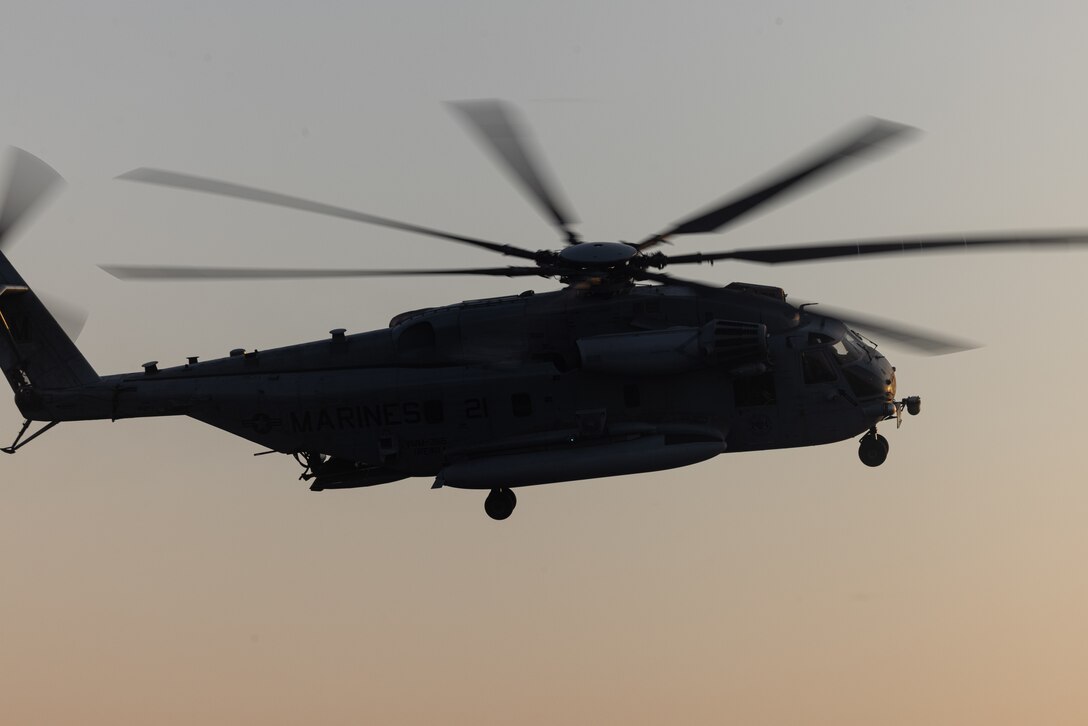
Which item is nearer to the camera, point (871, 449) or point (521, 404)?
point (521, 404)

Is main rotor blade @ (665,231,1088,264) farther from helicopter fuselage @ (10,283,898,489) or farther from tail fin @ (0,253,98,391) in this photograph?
tail fin @ (0,253,98,391)

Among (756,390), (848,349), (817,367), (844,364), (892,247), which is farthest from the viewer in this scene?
(848,349)

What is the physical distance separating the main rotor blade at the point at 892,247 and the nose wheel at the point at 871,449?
8226 mm

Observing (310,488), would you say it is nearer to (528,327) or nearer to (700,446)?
(528,327)

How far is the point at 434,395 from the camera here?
37.2 meters

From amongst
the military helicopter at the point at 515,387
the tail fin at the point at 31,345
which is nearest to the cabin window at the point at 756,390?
the military helicopter at the point at 515,387

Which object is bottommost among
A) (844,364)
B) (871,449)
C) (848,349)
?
(871,449)

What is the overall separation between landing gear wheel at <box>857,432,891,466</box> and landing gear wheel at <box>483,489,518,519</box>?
8.63m

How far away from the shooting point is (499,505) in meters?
38.1

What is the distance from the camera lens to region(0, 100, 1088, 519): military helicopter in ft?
120

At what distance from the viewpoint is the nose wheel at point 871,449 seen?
39250 mm

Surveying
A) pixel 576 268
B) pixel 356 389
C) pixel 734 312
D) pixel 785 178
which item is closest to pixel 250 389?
pixel 356 389

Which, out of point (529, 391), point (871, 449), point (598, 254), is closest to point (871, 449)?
point (871, 449)

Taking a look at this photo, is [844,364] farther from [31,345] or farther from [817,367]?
[31,345]
